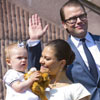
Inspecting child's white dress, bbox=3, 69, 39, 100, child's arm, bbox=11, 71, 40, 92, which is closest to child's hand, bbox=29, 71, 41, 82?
child's arm, bbox=11, 71, 40, 92

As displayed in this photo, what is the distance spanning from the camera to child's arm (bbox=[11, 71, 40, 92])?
2199 mm

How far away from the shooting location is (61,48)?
2309mm

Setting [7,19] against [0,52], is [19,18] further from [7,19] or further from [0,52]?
[0,52]

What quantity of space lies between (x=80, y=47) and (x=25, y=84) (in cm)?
62

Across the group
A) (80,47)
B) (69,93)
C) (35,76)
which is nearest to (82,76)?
(80,47)

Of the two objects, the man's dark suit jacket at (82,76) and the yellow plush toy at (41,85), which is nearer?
the yellow plush toy at (41,85)

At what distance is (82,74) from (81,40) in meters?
0.26

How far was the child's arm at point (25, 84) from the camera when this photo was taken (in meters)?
2.20

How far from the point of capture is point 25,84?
7.32 ft

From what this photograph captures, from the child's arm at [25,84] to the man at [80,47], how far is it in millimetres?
412

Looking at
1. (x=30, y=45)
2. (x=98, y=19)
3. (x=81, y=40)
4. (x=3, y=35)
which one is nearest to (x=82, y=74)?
(x=81, y=40)

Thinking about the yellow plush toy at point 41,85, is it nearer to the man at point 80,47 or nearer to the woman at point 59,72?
the woman at point 59,72

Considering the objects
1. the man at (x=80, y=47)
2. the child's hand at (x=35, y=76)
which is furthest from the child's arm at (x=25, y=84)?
the man at (x=80, y=47)

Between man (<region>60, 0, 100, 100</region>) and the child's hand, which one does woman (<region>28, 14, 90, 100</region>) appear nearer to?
the child's hand
